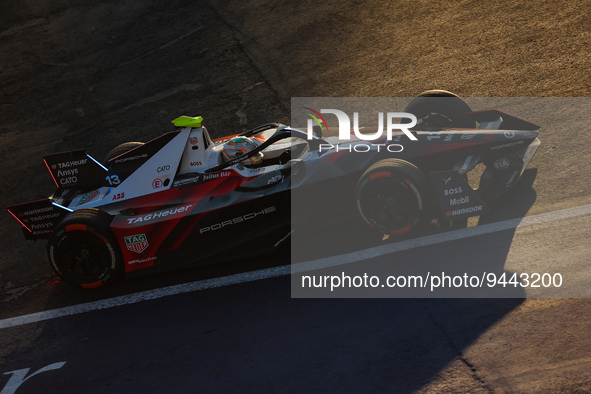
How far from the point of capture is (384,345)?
17.8 feet

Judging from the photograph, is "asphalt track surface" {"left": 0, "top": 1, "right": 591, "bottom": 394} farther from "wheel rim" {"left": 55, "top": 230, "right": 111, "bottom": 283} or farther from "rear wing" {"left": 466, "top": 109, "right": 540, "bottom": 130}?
"rear wing" {"left": 466, "top": 109, "right": 540, "bottom": 130}

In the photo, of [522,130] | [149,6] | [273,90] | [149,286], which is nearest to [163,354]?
[149,286]

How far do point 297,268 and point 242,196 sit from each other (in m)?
0.96

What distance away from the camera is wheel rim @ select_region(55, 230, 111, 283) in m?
6.71

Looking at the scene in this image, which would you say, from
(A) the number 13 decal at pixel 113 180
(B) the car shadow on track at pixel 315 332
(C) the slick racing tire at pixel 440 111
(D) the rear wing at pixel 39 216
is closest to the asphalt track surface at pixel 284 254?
(B) the car shadow on track at pixel 315 332

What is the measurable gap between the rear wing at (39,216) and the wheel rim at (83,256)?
50cm

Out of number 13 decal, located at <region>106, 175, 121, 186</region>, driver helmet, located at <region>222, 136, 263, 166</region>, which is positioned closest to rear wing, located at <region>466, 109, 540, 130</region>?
driver helmet, located at <region>222, 136, 263, 166</region>

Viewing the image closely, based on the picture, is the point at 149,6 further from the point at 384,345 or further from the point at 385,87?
the point at 384,345

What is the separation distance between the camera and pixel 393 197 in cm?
635

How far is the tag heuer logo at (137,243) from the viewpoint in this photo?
6.75 m

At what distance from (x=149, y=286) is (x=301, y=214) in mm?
1901

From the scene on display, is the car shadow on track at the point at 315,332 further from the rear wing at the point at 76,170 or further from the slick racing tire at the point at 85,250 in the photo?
the rear wing at the point at 76,170

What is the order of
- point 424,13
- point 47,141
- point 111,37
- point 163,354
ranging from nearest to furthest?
point 163,354
point 47,141
point 424,13
point 111,37

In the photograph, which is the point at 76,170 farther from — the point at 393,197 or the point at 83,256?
the point at 393,197
